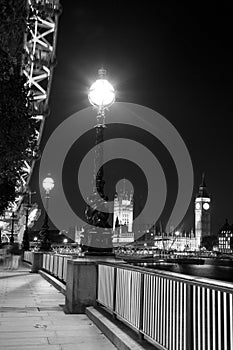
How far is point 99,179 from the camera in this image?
14594mm

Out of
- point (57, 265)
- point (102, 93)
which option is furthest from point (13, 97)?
point (57, 265)

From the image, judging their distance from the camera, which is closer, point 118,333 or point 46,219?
point 118,333

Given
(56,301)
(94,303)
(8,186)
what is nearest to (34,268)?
(8,186)

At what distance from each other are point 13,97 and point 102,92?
289 centimetres

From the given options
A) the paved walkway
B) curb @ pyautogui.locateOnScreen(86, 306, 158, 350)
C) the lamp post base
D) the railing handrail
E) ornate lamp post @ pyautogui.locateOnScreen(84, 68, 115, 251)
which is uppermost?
ornate lamp post @ pyautogui.locateOnScreen(84, 68, 115, 251)

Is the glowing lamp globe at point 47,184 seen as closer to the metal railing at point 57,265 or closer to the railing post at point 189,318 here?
the metal railing at point 57,265

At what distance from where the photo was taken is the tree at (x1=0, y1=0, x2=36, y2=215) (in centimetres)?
1282

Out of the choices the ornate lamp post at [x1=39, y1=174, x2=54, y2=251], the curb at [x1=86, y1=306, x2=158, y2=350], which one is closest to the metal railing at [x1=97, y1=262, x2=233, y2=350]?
the curb at [x1=86, y1=306, x2=158, y2=350]

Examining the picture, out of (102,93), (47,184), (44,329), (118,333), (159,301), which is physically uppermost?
(102,93)

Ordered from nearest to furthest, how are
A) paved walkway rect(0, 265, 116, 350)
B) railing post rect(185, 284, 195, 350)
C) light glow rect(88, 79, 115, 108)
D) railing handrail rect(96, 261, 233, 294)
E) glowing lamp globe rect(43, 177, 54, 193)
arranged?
railing handrail rect(96, 261, 233, 294)
railing post rect(185, 284, 195, 350)
paved walkway rect(0, 265, 116, 350)
light glow rect(88, 79, 115, 108)
glowing lamp globe rect(43, 177, 54, 193)

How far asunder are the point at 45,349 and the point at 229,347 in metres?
4.12

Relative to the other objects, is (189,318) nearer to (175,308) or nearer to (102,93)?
(175,308)

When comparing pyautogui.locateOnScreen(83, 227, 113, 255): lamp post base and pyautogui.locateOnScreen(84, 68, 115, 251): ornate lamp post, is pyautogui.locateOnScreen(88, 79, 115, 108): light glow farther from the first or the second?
pyautogui.locateOnScreen(83, 227, 113, 255): lamp post base

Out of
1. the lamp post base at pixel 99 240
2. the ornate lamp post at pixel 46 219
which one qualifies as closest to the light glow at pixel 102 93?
the lamp post base at pixel 99 240
